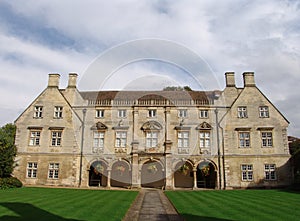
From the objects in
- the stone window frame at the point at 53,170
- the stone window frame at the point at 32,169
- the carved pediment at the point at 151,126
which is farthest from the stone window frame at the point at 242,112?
the stone window frame at the point at 32,169

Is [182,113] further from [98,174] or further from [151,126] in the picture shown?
[98,174]

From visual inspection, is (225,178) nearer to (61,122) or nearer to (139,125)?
(139,125)

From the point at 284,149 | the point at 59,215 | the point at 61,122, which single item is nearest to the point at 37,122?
the point at 61,122

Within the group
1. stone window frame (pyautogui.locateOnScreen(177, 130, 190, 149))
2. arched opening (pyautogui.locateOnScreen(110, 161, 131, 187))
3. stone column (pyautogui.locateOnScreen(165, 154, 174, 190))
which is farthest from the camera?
arched opening (pyautogui.locateOnScreen(110, 161, 131, 187))

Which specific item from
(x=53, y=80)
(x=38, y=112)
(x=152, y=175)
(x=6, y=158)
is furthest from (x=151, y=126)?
(x=6, y=158)

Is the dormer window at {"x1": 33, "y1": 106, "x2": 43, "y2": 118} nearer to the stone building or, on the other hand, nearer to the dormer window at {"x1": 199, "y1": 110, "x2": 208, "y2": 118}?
the stone building

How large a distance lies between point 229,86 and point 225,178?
34.0 ft

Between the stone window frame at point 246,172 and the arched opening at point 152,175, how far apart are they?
8.09 meters

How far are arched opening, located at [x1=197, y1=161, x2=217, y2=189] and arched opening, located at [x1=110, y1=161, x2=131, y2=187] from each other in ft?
25.0

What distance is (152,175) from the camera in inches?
1107

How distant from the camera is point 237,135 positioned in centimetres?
2697

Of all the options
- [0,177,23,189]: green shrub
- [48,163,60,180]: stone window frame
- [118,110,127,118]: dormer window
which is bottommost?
[0,177,23,189]: green shrub

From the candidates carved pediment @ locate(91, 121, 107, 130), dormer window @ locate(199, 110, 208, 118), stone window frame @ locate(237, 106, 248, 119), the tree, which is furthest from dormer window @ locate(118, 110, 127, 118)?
stone window frame @ locate(237, 106, 248, 119)

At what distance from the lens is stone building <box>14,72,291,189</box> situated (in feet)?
86.2
